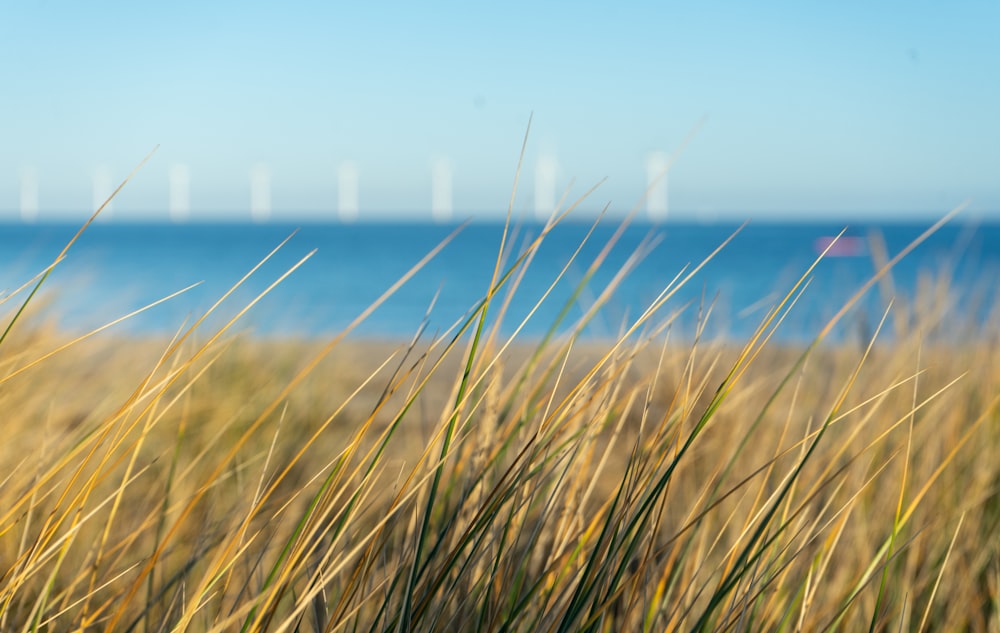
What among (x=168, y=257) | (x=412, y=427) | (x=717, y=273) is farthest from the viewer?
(x=168, y=257)

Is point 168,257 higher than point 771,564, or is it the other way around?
point 771,564

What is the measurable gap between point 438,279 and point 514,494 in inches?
920

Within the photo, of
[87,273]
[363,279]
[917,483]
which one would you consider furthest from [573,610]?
[363,279]

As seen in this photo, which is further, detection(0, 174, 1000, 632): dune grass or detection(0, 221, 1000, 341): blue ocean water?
detection(0, 221, 1000, 341): blue ocean water

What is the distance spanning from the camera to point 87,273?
9.64ft

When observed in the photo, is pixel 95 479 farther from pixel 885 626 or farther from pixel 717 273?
pixel 717 273

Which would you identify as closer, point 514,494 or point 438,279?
point 514,494

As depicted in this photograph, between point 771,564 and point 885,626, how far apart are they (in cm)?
61

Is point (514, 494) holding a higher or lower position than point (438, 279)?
higher

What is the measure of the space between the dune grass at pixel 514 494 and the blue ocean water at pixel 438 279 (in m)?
0.25

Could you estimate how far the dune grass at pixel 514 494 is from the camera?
2.76 ft

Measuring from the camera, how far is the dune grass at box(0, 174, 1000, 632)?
84 centimetres

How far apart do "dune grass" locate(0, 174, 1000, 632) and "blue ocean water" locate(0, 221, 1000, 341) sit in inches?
10.0

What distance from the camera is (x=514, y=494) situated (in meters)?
1.08
